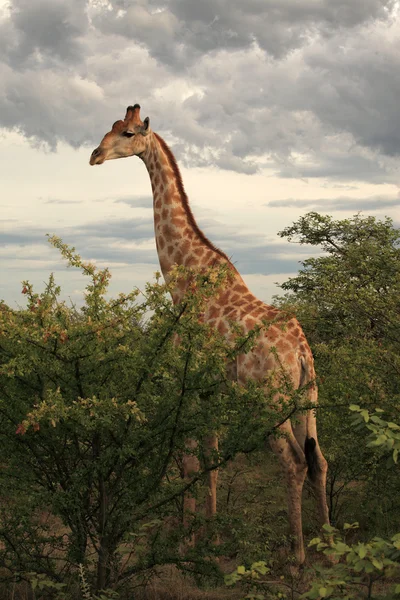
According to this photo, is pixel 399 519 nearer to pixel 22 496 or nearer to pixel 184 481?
pixel 184 481

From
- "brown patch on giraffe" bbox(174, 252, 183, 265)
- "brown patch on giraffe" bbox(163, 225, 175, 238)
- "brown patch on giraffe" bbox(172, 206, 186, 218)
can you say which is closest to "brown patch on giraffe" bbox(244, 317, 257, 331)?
"brown patch on giraffe" bbox(174, 252, 183, 265)

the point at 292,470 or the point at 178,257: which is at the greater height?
the point at 178,257

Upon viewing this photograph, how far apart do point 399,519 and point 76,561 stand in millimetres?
4451

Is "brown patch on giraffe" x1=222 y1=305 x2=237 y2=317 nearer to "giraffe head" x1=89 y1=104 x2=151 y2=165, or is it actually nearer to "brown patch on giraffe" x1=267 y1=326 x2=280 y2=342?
"brown patch on giraffe" x1=267 y1=326 x2=280 y2=342


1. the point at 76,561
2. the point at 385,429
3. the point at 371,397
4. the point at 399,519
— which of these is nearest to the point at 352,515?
the point at 399,519

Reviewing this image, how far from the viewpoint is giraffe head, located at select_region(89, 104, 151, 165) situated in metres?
8.95

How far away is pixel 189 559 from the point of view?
205 inches

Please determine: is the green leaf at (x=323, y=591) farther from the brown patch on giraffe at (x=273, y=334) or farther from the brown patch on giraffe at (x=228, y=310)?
the brown patch on giraffe at (x=228, y=310)

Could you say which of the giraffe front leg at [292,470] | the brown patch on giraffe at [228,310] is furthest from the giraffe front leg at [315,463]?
the brown patch on giraffe at [228,310]

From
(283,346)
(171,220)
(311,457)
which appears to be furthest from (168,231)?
(311,457)

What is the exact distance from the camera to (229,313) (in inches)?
309

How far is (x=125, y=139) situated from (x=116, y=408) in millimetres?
5285

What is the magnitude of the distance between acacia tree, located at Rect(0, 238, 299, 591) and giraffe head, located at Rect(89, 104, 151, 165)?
158 inches

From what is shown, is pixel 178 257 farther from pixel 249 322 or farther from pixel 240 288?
pixel 249 322
